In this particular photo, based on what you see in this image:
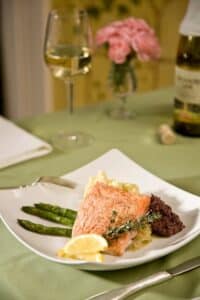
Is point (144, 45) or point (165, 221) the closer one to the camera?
point (165, 221)

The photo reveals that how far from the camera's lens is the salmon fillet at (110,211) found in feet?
2.66

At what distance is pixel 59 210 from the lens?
0.92 metres

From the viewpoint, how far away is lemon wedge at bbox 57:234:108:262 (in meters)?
0.79

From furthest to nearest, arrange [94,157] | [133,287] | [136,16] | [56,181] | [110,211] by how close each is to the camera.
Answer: [136,16] → [94,157] → [56,181] → [110,211] → [133,287]

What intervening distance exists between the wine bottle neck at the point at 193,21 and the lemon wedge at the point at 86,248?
66cm

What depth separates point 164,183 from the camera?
1.01 meters

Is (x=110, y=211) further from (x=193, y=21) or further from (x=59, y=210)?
(x=193, y=21)

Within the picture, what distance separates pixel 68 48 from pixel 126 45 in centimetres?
13

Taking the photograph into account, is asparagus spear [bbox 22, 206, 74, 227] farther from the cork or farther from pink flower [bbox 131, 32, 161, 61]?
pink flower [bbox 131, 32, 161, 61]

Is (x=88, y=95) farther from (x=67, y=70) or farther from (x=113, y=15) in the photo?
(x=67, y=70)

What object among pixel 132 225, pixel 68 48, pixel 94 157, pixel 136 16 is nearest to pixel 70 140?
pixel 94 157

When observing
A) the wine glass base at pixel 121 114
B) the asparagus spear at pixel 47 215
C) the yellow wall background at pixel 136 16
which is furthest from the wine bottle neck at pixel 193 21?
the yellow wall background at pixel 136 16

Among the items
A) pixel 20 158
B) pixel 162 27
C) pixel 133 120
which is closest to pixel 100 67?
pixel 162 27

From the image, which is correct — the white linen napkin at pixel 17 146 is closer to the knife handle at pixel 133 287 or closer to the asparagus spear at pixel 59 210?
the asparagus spear at pixel 59 210
